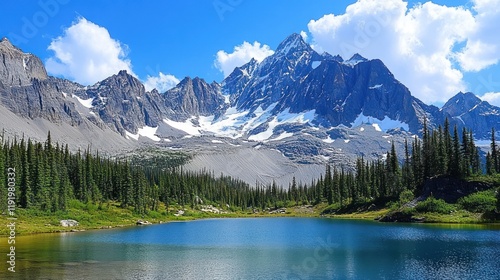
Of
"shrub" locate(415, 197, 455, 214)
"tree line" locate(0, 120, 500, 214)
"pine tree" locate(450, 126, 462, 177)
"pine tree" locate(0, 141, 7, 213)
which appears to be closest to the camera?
"pine tree" locate(0, 141, 7, 213)

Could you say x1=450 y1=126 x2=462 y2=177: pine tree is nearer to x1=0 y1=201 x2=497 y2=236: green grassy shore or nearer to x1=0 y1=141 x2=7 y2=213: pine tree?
x1=0 y1=201 x2=497 y2=236: green grassy shore

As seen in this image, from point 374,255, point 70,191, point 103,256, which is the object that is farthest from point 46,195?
point 374,255

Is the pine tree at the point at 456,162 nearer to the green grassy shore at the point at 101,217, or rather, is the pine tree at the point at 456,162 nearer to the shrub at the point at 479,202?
the shrub at the point at 479,202

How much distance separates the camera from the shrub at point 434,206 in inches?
4491

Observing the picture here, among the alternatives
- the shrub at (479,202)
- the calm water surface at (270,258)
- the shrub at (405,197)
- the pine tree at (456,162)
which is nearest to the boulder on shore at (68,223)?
the calm water surface at (270,258)

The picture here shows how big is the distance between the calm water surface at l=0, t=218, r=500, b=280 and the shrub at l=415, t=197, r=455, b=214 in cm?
3219

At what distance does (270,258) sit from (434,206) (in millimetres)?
72769

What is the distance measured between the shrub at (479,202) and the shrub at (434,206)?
333 centimetres

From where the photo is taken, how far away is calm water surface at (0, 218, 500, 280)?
47062 mm

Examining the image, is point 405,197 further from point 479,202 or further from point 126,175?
point 126,175

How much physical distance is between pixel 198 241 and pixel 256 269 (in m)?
34.7

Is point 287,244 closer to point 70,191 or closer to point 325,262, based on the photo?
point 325,262

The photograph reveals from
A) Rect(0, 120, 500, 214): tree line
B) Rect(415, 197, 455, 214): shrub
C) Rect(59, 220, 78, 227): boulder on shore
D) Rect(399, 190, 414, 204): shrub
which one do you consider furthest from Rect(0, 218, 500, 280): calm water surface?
Rect(399, 190, 414, 204): shrub

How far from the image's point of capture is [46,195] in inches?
4466
